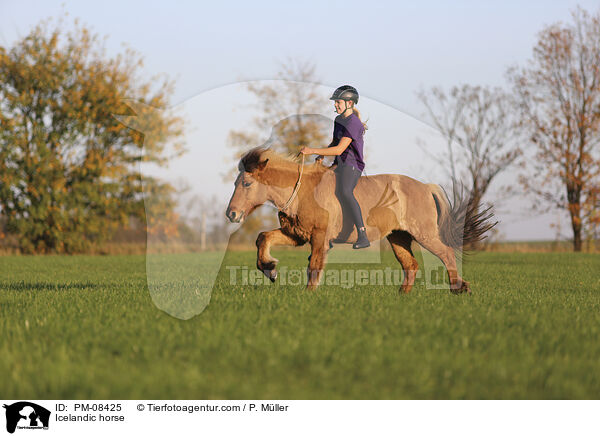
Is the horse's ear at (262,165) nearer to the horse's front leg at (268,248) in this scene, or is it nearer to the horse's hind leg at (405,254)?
the horse's front leg at (268,248)

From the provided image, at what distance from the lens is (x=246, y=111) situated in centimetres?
609

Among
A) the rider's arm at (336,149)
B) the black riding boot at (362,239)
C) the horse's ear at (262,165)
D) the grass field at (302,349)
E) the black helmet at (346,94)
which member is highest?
the black helmet at (346,94)

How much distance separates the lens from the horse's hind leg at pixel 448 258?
8.30m

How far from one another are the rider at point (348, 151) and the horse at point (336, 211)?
0.19 m

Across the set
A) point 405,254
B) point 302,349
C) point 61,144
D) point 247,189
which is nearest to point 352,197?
point 247,189

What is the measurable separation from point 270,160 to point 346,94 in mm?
1340

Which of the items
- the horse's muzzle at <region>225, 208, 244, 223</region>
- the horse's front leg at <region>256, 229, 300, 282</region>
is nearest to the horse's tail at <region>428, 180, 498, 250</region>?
the horse's front leg at <region>256, 229, 300, 282</region>

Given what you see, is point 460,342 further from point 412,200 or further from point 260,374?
point 412,200

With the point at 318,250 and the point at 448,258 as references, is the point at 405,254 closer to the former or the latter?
the point at 448,258

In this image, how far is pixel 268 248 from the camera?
Result: 25.0ft
